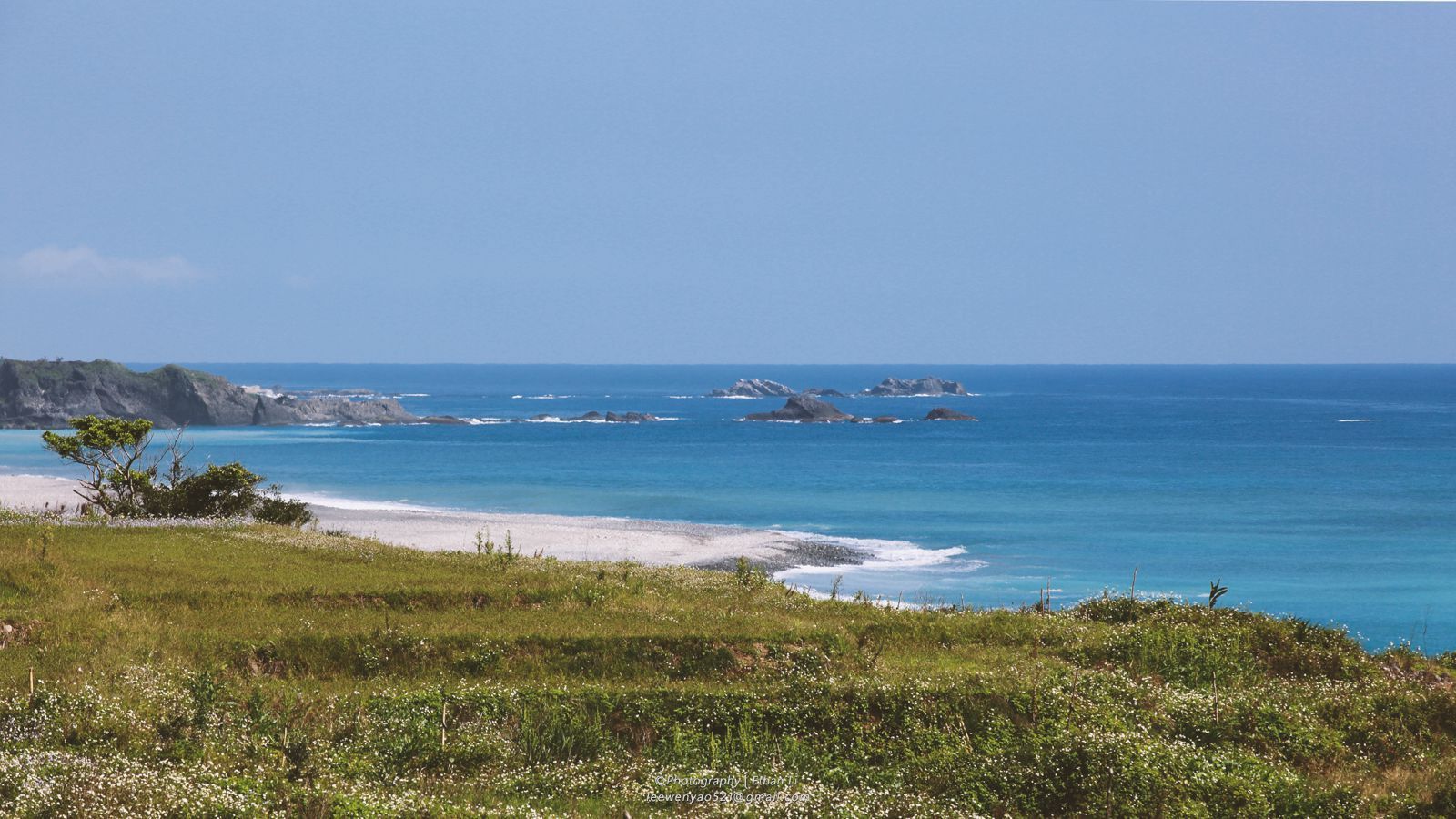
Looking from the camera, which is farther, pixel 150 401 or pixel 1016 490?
pixel 150 401

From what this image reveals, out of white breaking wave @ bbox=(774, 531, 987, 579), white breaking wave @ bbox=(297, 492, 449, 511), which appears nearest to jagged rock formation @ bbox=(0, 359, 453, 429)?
white breaking wave @ bbox=(297, 492, 449, 511)

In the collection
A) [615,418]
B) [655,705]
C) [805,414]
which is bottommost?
[615,418]

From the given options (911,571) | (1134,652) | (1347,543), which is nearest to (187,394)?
(911,571)

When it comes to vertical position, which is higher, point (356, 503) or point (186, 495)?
point (186, 495)

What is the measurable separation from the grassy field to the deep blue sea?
18606 mm

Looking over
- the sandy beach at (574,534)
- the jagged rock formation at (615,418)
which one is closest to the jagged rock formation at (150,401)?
the jagged rock formation at (615,418)

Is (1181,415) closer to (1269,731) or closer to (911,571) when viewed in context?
(911,571)

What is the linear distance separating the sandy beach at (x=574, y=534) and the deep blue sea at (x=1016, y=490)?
3630mm

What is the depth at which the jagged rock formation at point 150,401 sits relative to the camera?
136m

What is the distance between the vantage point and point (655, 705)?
17.4 m

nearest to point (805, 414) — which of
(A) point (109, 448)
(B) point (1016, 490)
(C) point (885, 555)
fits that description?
(B) point (1016, 490)

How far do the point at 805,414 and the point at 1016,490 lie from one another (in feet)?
268

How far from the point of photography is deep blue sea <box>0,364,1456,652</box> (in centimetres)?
4816

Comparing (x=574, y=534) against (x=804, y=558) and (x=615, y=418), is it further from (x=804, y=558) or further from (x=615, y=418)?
(x=615, y=418)
